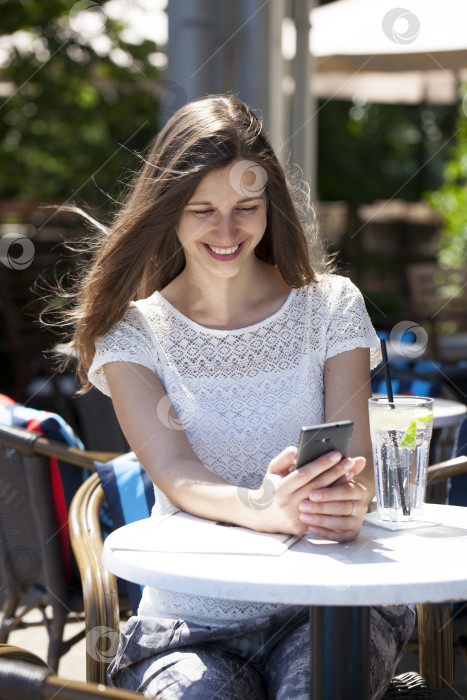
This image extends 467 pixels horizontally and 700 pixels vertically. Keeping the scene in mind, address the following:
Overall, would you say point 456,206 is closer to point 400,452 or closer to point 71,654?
point 71,654

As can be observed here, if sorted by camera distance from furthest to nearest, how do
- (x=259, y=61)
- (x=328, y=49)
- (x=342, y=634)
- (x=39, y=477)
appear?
(x=328, y=49) → (x=259, y=61) → (x=39, y=477) → (x=342, y=634)

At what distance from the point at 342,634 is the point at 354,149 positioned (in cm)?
1722

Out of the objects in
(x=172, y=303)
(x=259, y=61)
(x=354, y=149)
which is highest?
(x=354, y=149)

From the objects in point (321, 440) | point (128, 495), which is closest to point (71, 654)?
point (128, 495)

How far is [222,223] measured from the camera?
5.93 feet

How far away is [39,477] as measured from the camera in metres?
2.32

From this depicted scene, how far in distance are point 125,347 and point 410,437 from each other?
630 millimetres

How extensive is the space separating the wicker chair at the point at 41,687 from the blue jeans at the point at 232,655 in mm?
527

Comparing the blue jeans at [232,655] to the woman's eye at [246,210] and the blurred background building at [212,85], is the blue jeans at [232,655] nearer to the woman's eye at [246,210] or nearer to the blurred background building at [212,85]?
the woman's eye at [246,210]

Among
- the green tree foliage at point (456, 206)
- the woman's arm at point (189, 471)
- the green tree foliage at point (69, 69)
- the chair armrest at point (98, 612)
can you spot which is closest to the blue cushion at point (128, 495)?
the chair armrest at point (98, 612)

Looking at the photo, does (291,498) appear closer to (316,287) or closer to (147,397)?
(147,397)

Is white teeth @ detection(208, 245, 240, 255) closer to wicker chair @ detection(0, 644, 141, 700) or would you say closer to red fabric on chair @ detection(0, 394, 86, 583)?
Answer: red fabric on chair @ detection(0, 394, 86, 583)

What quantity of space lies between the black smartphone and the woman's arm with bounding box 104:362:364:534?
15mm

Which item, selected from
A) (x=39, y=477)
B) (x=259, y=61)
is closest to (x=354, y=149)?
(x=259, y=61)
